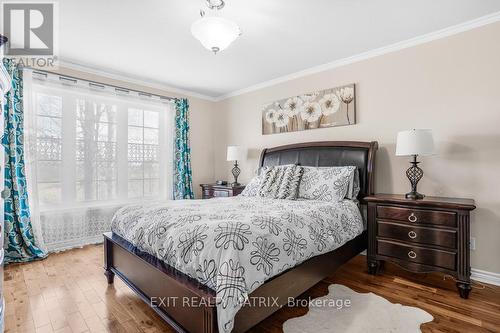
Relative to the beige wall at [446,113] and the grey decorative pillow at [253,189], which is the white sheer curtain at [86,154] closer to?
the grey decorative pillow at [253,189]

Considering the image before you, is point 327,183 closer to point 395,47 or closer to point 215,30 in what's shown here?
point 395,47

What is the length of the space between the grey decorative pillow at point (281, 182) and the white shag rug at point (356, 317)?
116 centimetres

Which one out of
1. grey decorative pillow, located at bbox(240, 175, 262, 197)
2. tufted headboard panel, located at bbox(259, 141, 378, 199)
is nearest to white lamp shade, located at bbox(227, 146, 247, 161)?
tufted headboard panel, located at bbox(259, 141, 378, 199)

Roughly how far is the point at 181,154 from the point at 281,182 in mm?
2100

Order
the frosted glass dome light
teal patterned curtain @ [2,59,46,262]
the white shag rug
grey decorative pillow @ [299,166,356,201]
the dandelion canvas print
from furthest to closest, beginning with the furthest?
the dandelion canvas print
teal patterned curtain @ [2,59,46,262]
grey decorative pillow @ [299,166,356,201]
the frosted glass dome light
the white shag rug

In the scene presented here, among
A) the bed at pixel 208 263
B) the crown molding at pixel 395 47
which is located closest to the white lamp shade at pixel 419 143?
the bed at pixel 208 263

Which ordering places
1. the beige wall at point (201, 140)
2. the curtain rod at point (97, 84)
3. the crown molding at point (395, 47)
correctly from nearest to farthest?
1. the crown molding at point (395, 47)
2. the curtain rod at point (97, 84)
3. the beige wall at point (201, 140)

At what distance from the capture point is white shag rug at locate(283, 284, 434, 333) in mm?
1736

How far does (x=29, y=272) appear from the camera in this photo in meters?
2.70

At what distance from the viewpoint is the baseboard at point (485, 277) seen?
2.40 metres

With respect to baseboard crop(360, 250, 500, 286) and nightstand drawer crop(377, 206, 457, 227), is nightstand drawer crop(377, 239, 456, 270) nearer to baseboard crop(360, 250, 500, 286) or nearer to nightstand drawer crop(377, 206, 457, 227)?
nightstand drawer crop(377, 206, 457, 227)

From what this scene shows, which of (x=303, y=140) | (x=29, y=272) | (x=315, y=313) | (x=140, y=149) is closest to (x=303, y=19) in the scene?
(x=303, y=140)

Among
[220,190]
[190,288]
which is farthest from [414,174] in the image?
[220,190]

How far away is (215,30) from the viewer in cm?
202
